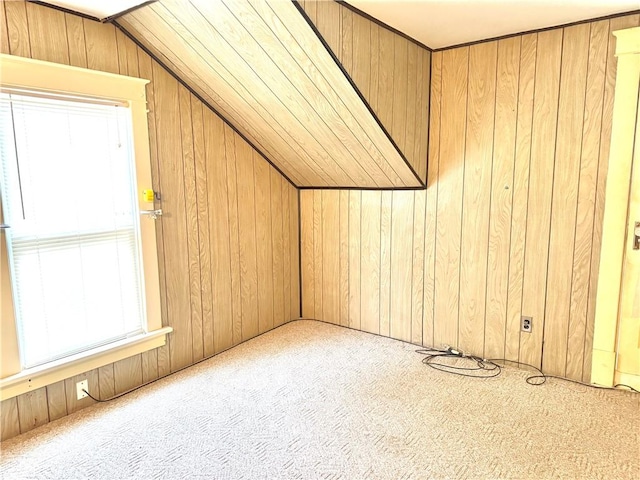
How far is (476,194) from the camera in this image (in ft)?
9.33

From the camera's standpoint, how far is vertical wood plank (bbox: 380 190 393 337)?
3250 mm

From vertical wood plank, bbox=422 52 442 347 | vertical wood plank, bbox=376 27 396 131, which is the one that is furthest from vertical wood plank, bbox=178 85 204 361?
vertical wood plank, bbox=422 52 442 347

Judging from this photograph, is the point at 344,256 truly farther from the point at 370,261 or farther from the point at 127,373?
the point at 127,373

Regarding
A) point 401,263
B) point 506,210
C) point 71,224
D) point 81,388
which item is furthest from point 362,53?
point 81,388

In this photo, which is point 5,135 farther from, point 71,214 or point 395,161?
point 395,161

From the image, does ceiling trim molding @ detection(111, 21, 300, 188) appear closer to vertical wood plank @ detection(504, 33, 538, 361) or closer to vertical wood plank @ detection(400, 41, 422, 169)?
vertical wood plank @ detection(400, 41, 422, 169)

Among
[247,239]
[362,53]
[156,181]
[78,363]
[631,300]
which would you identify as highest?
[362,53]

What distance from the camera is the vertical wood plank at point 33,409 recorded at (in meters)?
2.13

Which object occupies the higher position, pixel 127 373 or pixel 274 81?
pixel 274 81

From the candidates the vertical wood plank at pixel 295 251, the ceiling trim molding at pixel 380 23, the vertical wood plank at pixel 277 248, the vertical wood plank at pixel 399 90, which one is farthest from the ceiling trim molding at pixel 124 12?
the vertical wood plank at pixel 295 251

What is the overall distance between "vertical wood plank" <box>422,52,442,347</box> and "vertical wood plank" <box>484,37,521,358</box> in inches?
15.1

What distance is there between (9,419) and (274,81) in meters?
2.20

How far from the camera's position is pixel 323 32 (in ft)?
6.64

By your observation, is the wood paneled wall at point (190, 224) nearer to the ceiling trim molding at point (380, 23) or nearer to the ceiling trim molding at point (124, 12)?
the ceiling trim molding at point (124, 12)
